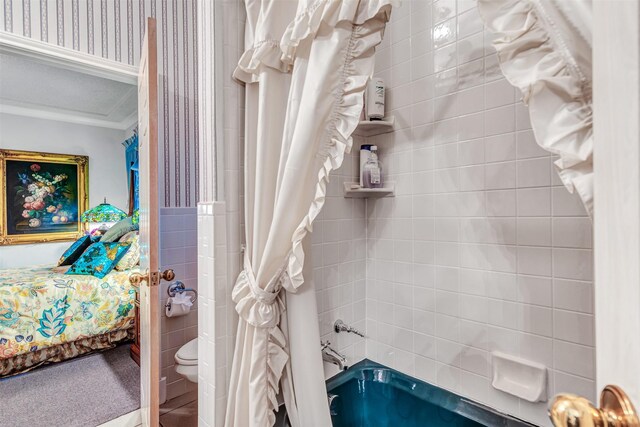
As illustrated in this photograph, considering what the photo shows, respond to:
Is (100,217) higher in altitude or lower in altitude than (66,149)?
lower

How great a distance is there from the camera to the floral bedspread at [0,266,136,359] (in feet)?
7.75

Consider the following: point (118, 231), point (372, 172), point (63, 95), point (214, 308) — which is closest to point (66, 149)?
point (63, 95)

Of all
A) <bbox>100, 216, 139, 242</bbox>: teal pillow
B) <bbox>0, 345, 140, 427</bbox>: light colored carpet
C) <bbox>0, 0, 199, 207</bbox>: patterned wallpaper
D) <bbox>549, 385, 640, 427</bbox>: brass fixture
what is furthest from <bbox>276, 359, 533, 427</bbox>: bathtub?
<bbox>100, 216, 139, 242</bbox>: teal pillow

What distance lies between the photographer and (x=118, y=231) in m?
3.19

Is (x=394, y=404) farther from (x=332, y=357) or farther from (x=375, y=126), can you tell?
(x=375, y=126)

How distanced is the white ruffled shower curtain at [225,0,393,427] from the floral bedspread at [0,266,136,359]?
217 centimetres

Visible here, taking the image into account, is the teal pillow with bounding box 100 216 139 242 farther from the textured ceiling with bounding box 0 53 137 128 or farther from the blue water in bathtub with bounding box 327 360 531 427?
the blue water in bathtub with bounding box 327 360 531 427

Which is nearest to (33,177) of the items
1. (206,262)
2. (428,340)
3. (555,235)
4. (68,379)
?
(68,379)

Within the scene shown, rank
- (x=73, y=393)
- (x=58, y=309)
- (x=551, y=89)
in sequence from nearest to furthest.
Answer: (x=551, y=89)
(x=73, y=393)
(x=58, y=309)

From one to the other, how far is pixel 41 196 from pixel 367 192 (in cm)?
437

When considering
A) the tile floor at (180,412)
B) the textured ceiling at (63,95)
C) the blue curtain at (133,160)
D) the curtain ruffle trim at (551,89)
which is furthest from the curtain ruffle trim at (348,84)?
the blue curtain at (133,160)

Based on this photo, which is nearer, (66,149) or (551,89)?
(551,89)

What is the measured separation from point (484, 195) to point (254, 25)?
1.07m

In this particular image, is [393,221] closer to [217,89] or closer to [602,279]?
[217,89]
